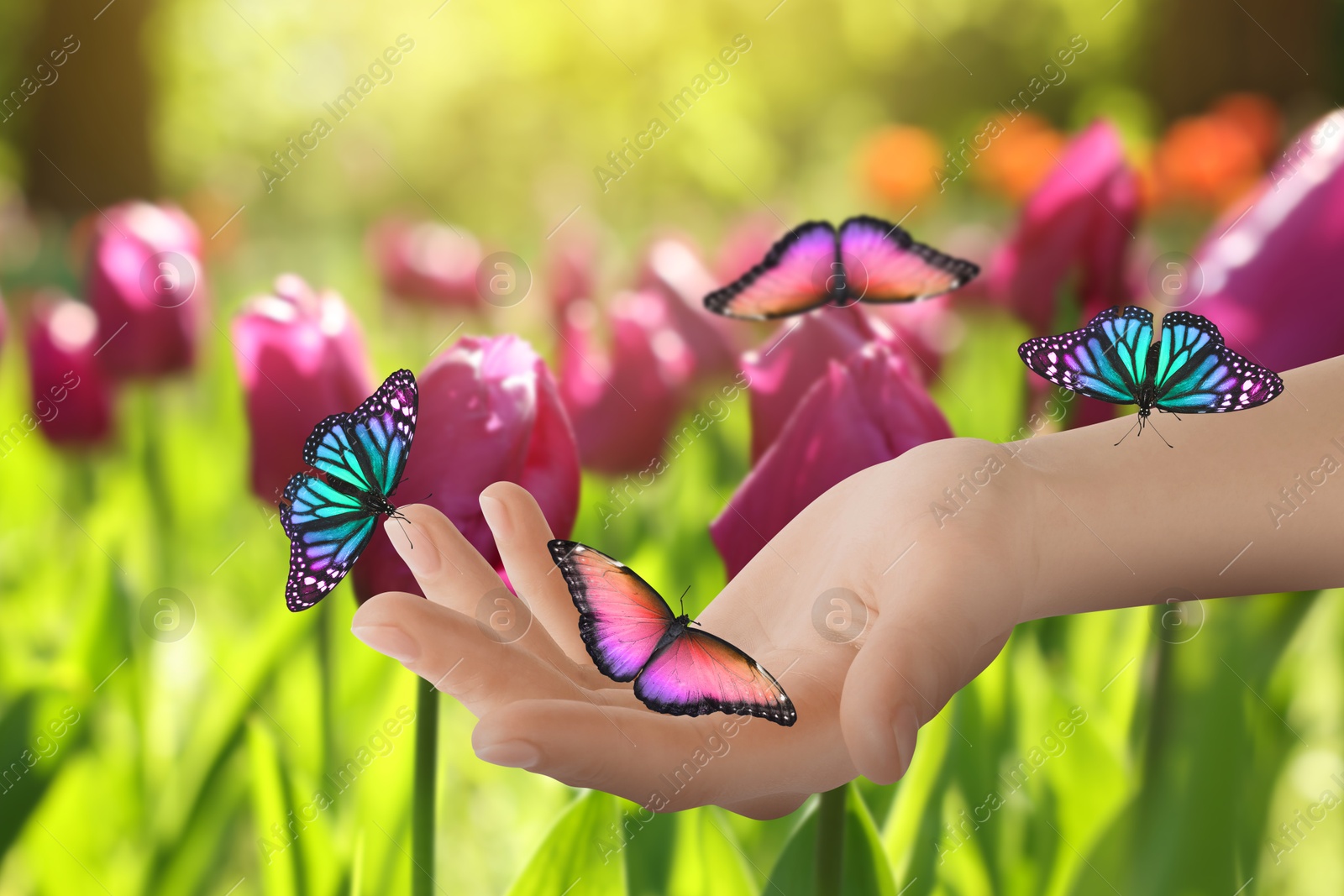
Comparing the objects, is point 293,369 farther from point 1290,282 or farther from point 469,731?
point 1290,282

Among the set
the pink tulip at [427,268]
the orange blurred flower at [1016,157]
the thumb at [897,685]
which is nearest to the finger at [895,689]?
the thumb at [897,685]

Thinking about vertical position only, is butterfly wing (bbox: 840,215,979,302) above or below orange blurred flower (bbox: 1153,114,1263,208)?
below

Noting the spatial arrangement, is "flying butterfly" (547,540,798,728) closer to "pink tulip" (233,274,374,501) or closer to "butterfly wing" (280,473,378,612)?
"butterfly wing" (280,473,378,612)

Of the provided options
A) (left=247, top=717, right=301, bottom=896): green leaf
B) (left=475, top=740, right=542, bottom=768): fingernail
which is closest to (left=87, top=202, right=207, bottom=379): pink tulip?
(left=247, top=717, right=301, bottom=896): green leaf

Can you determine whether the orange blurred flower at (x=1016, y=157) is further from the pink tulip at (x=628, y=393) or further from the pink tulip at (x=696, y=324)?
the pink tulip at (x=628, y=393)

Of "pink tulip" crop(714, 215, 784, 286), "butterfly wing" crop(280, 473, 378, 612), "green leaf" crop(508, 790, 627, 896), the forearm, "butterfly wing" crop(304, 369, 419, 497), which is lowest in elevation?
"green leaf" crop(508, 790, 627, 896)

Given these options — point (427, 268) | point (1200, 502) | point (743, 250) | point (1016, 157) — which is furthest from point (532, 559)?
point (1016, 157)
